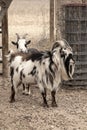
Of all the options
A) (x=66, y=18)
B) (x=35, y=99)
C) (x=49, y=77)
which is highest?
(x=66, y=18)

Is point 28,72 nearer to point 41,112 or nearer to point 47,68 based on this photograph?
point 47,68

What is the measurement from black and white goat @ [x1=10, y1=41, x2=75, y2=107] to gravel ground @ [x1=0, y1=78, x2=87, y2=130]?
0.37 m

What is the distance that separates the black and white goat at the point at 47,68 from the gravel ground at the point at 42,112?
0.37 meters

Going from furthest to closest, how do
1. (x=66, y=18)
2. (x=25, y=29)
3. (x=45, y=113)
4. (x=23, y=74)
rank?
(x=25, y=29) → (x=66, y=18) → (x=23, y=74) → (x=45, y=113)

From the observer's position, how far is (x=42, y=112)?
8.68 m

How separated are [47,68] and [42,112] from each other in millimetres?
876

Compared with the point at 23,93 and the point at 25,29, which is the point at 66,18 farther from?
the point at 25,29

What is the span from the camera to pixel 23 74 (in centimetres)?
917

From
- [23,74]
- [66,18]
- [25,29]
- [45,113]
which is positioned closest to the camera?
[45,113]

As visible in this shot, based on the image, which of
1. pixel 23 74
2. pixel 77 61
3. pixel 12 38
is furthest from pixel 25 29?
pixel 23 74

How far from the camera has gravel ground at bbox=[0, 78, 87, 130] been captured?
784 centimetres

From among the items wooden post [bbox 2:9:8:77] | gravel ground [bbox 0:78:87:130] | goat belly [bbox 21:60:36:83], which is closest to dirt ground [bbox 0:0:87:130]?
gravel ground [bbox 0:78:87:130]

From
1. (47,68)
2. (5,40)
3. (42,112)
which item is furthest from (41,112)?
(5,40)

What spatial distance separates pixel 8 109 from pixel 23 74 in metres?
0.78
